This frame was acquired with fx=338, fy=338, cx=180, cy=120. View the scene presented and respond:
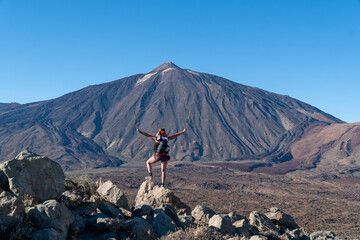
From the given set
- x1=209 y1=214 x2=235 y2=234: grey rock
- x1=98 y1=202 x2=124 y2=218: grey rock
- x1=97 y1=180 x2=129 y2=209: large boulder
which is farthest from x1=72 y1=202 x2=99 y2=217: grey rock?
x1=209 y1=214 x2=235 y2=234: grey rock

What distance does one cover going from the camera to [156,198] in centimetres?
830

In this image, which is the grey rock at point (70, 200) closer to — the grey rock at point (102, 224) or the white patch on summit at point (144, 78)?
the grey rock at point (102, 224)

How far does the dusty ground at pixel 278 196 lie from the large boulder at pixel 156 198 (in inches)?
360

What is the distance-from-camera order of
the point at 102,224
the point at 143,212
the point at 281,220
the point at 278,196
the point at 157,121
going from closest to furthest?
the point at 102,224
the point at 143,212
the point at 281,220
the point at 278,196
the point at 157,121

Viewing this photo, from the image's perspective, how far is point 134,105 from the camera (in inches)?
4656

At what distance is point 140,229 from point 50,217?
61.4 inches

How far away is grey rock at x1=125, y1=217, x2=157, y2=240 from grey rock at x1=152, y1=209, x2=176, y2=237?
6.6 inches

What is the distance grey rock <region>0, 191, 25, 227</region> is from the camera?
458cm

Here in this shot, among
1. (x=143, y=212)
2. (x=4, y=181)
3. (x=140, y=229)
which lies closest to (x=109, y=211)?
(x=143, y=212)

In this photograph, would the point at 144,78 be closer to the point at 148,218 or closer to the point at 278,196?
the point at 278,196

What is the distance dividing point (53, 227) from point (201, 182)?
43.4 metres

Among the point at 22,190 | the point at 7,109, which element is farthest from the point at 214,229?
the point at 7,109

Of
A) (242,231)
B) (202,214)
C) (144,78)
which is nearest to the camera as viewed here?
(242,231)

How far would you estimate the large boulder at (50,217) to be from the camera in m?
4.91
